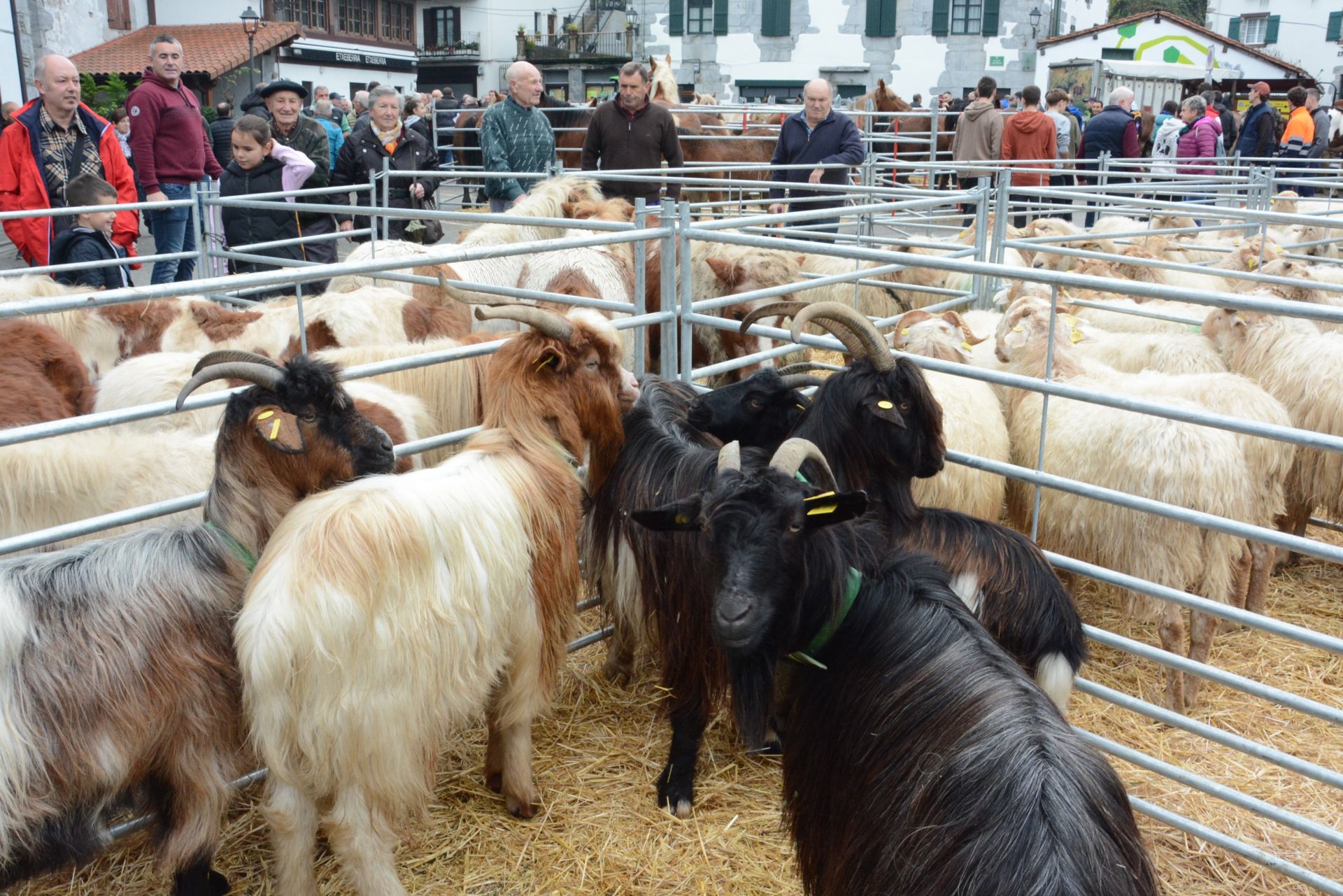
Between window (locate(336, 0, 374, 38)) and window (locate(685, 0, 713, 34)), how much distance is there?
15545 millimetres

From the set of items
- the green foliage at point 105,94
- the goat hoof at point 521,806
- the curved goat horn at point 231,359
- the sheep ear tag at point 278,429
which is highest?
the green foliage at point 105,94

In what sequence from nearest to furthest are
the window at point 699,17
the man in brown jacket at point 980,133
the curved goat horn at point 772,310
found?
the curved goat horn at point 772,310
the man in brown jacket at point 980,133
the window at point 699,17

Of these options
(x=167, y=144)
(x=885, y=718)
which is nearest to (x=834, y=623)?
(x=885, y=718)

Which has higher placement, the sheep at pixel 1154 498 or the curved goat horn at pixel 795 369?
the curved goat horn at pixel 795 369

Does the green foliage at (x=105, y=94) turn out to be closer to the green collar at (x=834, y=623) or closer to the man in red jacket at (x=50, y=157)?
the man in red jacket at (x=50, y=157)

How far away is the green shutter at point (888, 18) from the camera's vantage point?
41.9m

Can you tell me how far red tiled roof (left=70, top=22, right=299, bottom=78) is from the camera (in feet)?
110

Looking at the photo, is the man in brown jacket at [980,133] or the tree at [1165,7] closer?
the man in brown jacket at [980,133]

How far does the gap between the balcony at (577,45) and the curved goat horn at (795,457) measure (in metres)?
49.7

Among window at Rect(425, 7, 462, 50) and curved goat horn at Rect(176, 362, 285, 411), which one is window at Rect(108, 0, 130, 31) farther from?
curved goat horn at Rect(176, 362, 285, 411)

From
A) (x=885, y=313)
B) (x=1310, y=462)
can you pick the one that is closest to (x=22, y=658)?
(x=1310, y=462)

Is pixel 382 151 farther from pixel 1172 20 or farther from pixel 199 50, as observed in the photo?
pixel 1172 20

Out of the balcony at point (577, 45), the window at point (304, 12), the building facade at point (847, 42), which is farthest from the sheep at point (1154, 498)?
the balcony at point (577, 45)

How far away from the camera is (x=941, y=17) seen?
41.9m
